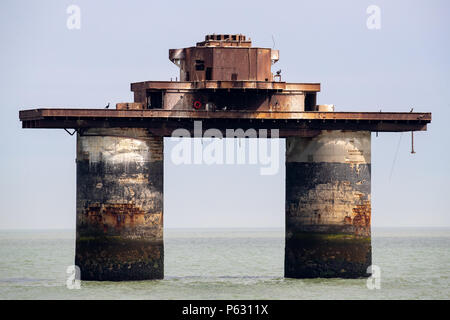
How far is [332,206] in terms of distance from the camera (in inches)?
3142

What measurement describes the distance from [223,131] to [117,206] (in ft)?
23.5

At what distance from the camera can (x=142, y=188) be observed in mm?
77875

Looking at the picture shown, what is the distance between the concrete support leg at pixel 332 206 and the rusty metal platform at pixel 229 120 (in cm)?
78

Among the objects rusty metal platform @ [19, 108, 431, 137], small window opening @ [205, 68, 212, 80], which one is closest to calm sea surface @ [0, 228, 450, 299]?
rusty metal platform @ [19, 108, 431, 137]

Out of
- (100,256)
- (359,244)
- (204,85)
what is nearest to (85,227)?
(100,256)

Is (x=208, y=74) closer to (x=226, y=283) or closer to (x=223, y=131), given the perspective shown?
(x=223, y=131)

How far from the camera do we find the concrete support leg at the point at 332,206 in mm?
79812

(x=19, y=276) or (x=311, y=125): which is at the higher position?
(x=311, y=125)

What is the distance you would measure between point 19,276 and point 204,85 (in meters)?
18.2

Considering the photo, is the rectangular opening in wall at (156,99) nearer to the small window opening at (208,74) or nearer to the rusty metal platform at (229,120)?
the rusty metal platform at (229,120)

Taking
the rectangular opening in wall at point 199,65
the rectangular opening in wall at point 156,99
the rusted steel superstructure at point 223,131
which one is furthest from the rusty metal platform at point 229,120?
the rectangular opening in wall at point 199,65

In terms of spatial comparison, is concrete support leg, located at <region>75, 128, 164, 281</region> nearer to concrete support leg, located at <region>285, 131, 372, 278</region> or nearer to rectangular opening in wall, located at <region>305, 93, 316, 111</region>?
concrete support leg, located at <region>285, 131, 372, 278</region>

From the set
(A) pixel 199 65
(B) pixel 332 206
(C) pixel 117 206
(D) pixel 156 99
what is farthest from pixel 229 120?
(C) pixel 117 206

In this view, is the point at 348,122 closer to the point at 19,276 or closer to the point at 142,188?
the point at 142,188
